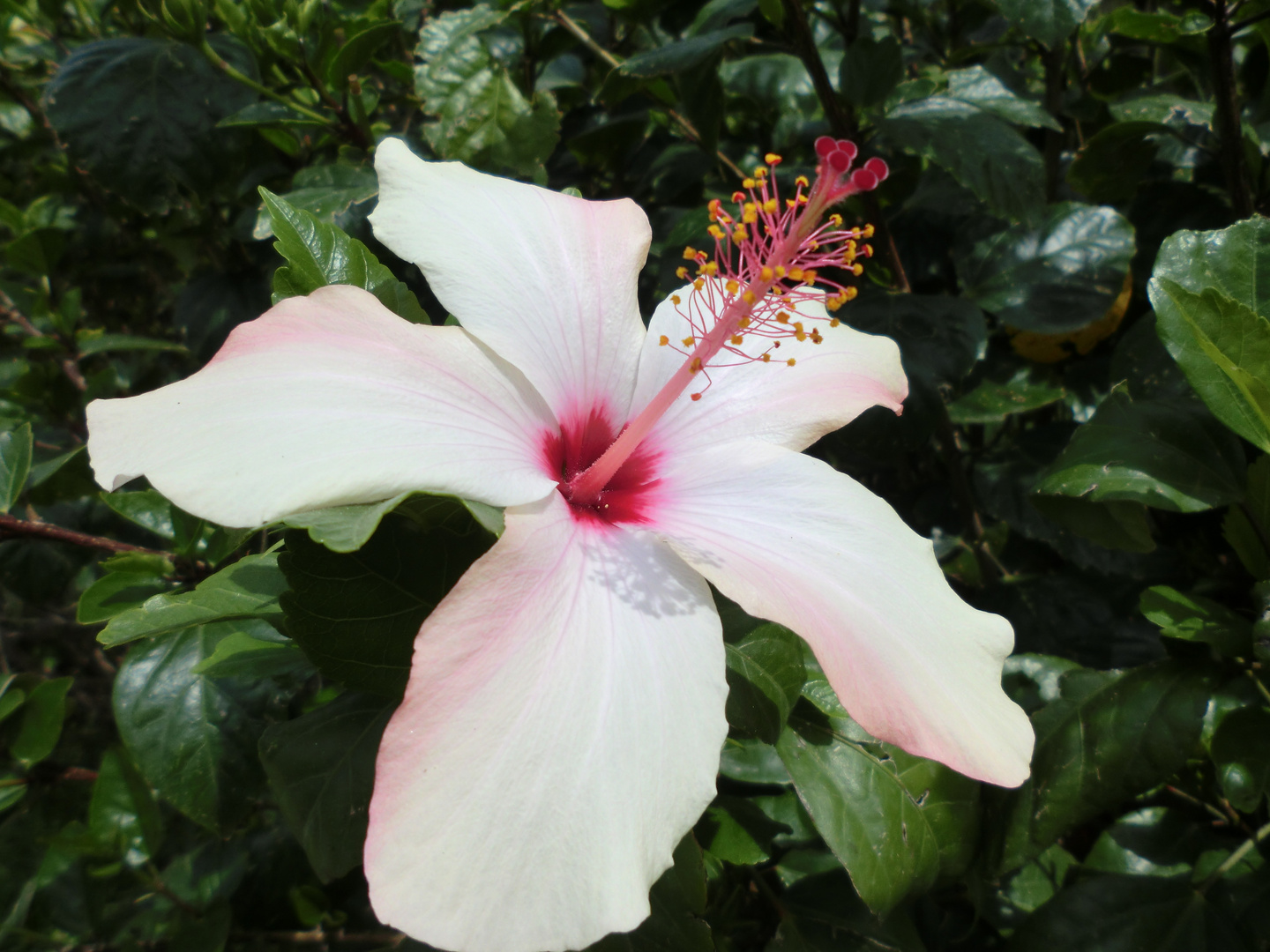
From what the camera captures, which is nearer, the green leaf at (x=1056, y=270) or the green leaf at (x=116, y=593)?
the green leaf at (x=116, y=593)

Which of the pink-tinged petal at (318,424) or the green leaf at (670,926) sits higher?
the pink-tinged petal at (318,424)

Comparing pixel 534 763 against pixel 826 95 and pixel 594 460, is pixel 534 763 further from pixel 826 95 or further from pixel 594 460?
pixel 826 95

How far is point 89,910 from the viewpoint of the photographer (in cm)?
169

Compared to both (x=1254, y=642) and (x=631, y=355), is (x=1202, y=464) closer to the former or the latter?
(x=1254, y=642)

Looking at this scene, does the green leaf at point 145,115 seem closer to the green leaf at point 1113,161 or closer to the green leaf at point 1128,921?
the green leaf at point 1113,161

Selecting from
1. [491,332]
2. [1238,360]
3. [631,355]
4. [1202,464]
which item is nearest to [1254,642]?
[1202,464]

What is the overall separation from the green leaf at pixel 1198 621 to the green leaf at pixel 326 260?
1057 millimetres

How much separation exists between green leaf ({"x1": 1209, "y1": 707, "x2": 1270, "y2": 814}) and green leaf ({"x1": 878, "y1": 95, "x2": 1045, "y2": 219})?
862 millimetres

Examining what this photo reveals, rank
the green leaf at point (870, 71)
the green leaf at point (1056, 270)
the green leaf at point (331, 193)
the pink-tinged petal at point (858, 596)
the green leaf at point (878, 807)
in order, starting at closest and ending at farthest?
the pink-tinged petal at point (858, 596) < the green leaf at point (878, 807) < the green leaf at point (331, 193) < the green leaf at point (870, 71) < the green leaf at point (1056, 270)

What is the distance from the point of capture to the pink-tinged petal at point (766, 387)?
0.99m

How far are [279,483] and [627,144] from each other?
1507mm

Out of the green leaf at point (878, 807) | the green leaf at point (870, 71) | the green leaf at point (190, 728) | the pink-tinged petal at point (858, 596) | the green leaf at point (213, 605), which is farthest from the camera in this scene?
the green leaf at point (870, 71)

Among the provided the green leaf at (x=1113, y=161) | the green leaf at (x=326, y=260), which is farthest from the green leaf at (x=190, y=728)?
the green leaf at (x=1113, y=161)

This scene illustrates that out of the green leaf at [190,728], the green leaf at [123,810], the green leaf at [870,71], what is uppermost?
the green leaf at [870,71]
